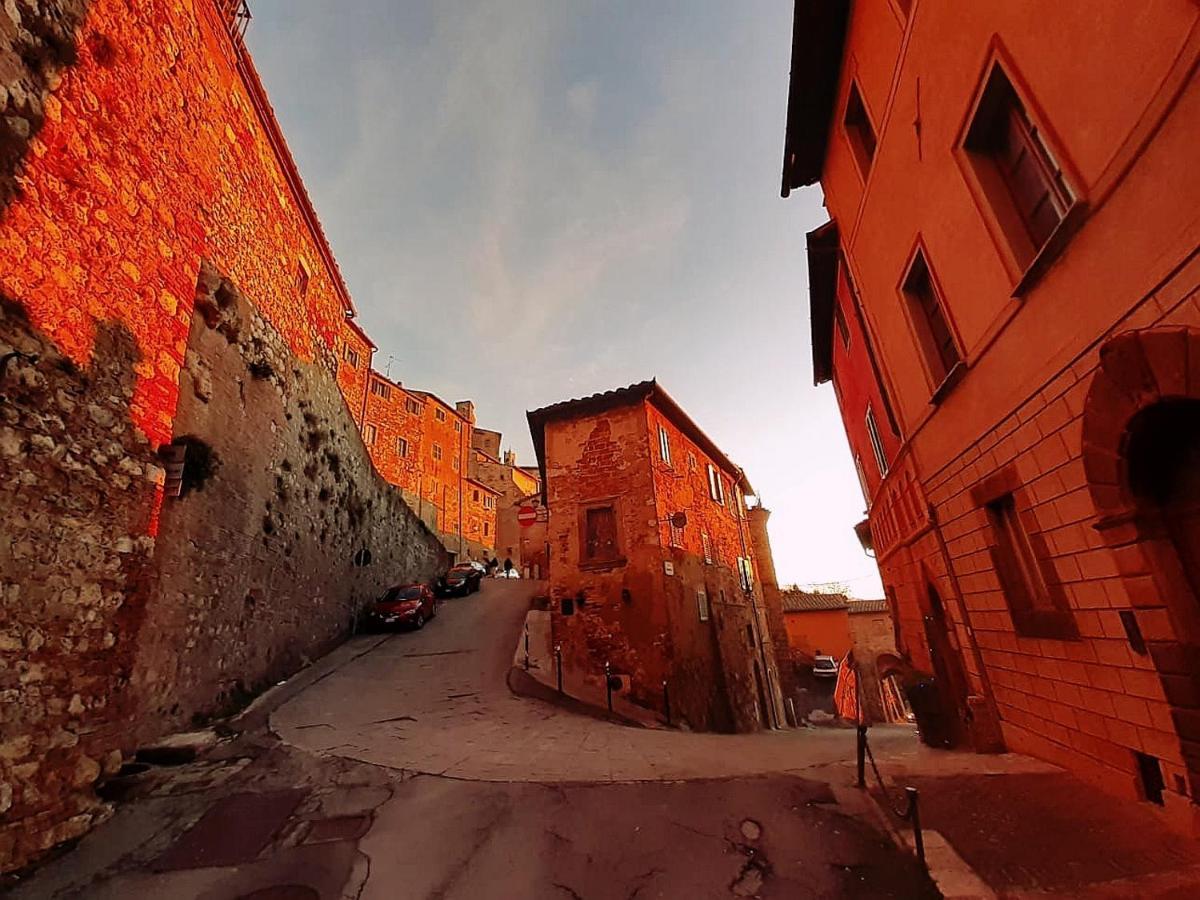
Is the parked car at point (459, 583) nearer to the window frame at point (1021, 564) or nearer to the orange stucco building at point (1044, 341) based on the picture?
the orange stucco building at point (1044, 341)

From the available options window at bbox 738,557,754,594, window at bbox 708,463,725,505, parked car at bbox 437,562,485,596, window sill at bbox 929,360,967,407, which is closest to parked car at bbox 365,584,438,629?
parked car at bbox 437,562,485,596

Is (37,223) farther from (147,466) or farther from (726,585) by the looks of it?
(726,585)

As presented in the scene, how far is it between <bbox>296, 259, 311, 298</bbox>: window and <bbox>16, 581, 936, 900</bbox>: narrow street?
33.7ft

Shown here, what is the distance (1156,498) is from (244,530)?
1249cm

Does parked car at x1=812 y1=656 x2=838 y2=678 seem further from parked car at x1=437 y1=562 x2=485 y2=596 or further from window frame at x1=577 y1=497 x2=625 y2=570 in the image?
window frame at x1=577 y1=497 x2=625 y2=570

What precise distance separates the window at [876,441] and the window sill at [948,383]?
4.30 meters

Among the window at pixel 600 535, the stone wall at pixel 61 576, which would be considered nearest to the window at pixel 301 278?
the stone wall at pixel 61 576

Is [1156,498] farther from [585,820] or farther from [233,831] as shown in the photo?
[233,831]

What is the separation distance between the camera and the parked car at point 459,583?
23453 mm

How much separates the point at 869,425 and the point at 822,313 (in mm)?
3328

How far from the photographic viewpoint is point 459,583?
23547 mm

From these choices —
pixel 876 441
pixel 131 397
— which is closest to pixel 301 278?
pixel 131 397

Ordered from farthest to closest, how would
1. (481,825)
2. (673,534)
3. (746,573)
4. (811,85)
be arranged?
(746,573)
(673,534)
(811,85)
(481,825)

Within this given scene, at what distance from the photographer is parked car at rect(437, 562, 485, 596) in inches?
923
